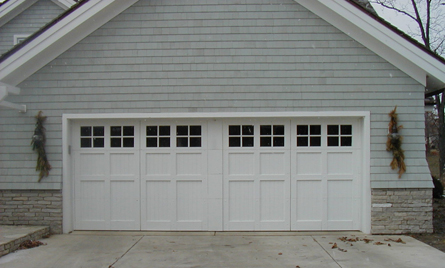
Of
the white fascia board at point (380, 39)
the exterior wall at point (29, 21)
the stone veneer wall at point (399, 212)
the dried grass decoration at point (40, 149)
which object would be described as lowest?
the stone veneer wall at point (399, 212)

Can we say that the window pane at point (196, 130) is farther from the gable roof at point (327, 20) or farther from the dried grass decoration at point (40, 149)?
the dried grass decoration at point (40, 149)

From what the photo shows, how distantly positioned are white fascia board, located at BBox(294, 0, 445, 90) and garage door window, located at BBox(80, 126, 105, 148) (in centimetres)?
450

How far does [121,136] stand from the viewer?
8.19 metres

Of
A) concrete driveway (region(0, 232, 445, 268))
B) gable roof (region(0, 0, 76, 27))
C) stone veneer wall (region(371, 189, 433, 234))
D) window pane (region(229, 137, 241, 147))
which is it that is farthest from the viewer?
gable roof (region(0, 0, 76, 27))

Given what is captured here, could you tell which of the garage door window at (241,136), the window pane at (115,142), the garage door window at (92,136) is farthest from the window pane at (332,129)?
the garage door window at (92,136)

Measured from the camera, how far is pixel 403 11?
19922 millimetres

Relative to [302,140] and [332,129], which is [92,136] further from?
[332,129]

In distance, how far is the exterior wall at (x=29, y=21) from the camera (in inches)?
441

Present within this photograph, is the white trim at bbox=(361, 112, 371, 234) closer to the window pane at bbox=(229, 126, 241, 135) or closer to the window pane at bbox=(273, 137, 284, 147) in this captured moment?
the window pane at bbox=(273, 137, 284, 147)

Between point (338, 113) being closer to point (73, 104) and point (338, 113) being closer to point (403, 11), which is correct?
point (73, 104)

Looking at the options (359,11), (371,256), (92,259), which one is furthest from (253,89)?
(92,259)

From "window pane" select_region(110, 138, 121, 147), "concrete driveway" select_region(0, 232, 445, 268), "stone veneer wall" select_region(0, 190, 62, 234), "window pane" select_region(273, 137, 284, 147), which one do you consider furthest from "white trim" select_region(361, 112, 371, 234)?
"stone veneer wall" select_region(0, 190, 62, 234)

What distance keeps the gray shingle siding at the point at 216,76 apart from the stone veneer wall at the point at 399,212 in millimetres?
176

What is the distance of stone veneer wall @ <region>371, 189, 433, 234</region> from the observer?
306 inches
